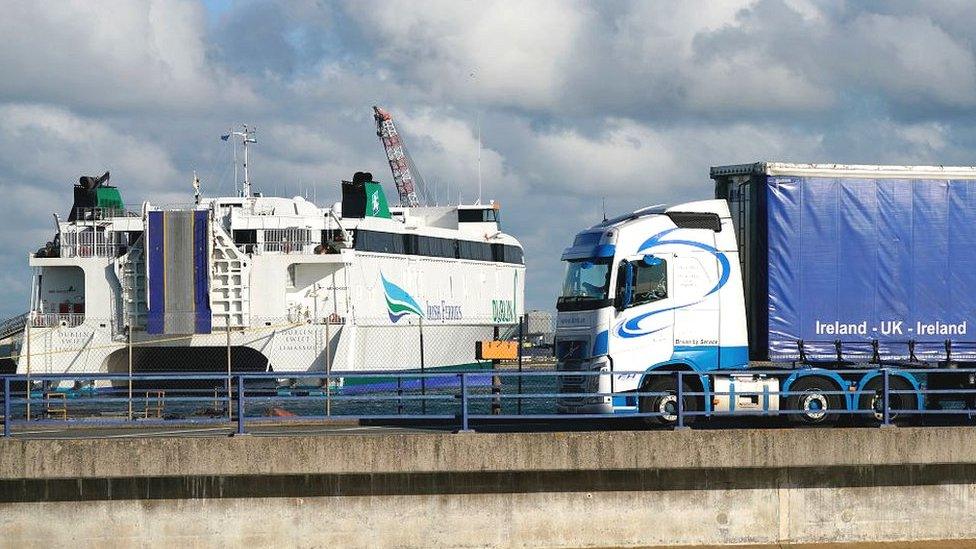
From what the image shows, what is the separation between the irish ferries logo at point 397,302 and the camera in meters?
53.7

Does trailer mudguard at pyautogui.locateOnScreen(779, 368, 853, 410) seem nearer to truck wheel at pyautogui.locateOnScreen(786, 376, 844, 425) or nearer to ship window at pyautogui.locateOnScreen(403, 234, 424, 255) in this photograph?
truck wheel at pyautogui.locateOnScreen(786, 376, 844, 425)

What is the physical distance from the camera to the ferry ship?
47656mm

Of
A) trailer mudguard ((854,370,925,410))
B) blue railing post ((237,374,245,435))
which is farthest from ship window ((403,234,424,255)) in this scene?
blue railing post ((237,374,245,435))

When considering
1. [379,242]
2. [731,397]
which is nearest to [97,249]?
[379,242]

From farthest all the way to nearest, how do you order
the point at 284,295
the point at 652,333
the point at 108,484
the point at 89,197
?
the point at 89,197, the point at 284,295, the point at 652,333, the point at 108,484

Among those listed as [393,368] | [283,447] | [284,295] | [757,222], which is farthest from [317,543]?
[393,368]

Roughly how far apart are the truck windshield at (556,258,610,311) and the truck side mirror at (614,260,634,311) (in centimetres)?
19

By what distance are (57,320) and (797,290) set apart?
33.4 meters

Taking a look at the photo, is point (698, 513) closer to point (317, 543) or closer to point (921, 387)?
point (317, 543)

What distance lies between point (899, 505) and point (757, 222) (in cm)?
588

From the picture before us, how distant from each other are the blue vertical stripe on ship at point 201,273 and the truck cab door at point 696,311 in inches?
1060

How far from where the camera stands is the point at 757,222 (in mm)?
23406

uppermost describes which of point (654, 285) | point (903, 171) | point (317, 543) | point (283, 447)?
point (903, 171)

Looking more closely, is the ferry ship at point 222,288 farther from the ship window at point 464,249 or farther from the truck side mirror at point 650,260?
the truck side mirror at point 650,260
